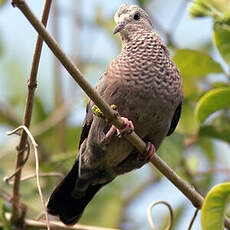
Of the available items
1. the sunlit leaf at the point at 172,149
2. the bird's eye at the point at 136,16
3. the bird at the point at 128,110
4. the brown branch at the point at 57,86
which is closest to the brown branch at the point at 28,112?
the bird at the point at 128,110

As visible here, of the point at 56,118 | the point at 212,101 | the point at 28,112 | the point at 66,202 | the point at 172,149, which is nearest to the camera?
the point at 28,112

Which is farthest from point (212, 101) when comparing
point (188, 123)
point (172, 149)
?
A: point (188, 123)

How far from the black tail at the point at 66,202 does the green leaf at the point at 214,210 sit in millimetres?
1147

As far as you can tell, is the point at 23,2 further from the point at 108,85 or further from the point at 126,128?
the point at 108,85

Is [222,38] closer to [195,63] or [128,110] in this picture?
[195,63]

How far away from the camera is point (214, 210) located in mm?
2082

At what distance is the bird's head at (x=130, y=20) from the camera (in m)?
3.05

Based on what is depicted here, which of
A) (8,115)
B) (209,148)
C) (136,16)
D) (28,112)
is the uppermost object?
(28,112)

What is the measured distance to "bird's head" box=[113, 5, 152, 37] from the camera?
3.05m

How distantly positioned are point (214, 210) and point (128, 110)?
0.78 metres

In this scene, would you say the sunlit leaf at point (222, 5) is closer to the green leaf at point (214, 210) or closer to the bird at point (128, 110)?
the bird at point (128, 110)

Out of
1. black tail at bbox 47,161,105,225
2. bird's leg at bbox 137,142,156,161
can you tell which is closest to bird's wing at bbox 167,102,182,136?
bird's leg at bbox 137,142,156,161

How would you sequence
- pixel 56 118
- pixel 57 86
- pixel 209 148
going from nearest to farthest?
pixel 56 118 < pixel 209 148 < pixel 57 86

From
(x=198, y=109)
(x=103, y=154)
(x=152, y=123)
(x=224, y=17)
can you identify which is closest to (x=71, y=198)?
(x=103, y=154)
